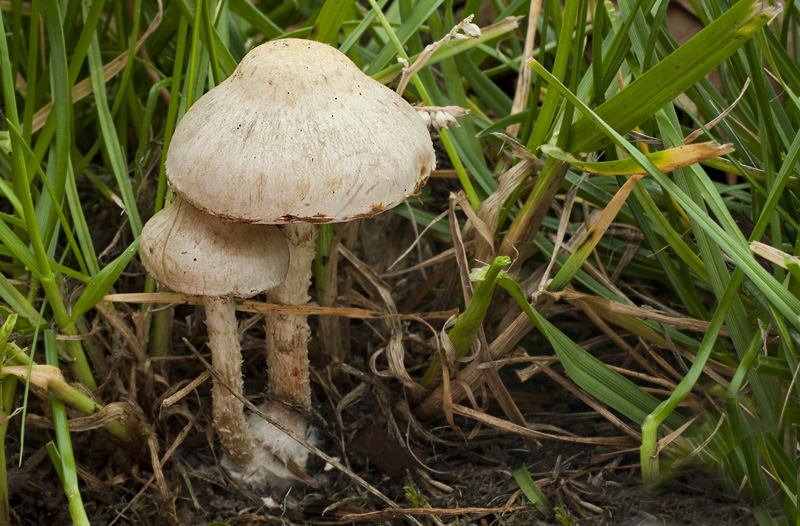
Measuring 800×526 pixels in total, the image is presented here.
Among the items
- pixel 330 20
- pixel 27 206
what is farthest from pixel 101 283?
pixel 330 20

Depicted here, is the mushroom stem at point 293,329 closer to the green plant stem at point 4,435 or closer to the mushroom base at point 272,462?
the mushroom base at point 272,462

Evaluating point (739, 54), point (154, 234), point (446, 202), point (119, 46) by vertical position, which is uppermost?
point (739, 54)

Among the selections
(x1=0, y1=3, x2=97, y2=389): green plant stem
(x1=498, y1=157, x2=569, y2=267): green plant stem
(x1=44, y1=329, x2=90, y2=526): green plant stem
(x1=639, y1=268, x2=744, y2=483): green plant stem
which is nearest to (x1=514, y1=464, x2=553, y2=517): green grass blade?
(x1=639, y1=268, x2=744, y2=483): green plant stem

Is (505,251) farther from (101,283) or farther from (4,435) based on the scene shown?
(4,435)

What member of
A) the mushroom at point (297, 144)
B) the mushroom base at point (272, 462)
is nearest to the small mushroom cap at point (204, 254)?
the mushroom at point (297, 144)

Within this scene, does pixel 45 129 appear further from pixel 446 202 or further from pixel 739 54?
pixel 739 54

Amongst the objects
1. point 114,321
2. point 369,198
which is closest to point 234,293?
point 369,198
